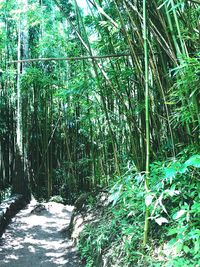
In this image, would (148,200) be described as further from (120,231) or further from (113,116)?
(113,116)

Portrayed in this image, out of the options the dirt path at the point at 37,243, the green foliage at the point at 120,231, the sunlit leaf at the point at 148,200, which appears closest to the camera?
the sunlit leaf at the point at 148,200

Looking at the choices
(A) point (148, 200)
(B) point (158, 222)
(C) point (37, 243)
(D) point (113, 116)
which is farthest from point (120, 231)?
(C) point (37, 243)

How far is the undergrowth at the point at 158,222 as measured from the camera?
1.75m

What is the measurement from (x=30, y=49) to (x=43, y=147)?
82.1 inches

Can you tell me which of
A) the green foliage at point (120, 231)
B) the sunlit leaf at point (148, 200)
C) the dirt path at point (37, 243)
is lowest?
the dirt path at point (37, 243)

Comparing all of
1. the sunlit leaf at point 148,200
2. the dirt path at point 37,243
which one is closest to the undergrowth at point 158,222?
the sunlit leaf at point 148,200

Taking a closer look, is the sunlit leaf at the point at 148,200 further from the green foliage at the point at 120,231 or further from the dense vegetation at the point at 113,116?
the green foliage at the point at 120,231

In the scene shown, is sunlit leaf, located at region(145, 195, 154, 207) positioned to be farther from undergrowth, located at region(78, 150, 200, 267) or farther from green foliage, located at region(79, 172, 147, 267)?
green foliage, located at region(79, 172, 147, 267)

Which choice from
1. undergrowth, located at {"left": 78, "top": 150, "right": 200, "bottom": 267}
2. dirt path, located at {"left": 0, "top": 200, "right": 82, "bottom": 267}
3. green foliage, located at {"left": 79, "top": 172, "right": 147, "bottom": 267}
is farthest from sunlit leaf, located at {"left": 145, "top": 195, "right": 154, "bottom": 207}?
dirt path, located at {"left": 0, "top": 200, "right": 82, "bottom": 267}

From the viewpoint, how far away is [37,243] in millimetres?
4141

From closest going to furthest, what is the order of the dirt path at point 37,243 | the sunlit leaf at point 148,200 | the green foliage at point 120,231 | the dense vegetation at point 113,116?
the sunlit leaf at point 148,200 → the dense vegetation at point 113,116 → the green foliage at point 120,231 → the dirt path at point 37,243

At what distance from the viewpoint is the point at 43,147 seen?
6953 mm

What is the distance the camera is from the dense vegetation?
1956mm

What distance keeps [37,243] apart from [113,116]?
1877mm
